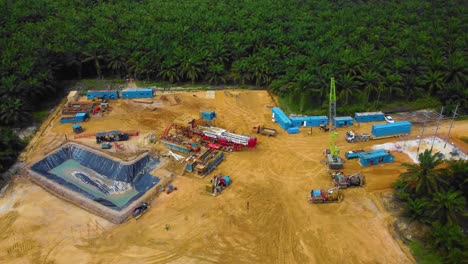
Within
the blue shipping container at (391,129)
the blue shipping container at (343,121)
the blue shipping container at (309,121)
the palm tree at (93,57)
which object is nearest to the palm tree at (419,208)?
the blue shipping container at (391,129)

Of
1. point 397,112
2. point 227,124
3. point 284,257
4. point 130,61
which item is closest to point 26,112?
point 130,61

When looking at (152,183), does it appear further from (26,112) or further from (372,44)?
(372,44)

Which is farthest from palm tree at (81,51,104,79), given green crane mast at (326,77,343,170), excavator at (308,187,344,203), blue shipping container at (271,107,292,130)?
excavator at (308,187,344,203)

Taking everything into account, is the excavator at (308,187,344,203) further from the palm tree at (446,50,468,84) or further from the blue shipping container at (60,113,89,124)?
the blue shipping container at (60,113,89,124)

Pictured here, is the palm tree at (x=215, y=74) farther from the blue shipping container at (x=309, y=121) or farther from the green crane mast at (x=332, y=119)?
the green crane mast at (x=332, y=119)

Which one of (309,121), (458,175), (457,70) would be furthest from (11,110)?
(457,70)

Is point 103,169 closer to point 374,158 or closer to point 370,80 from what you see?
point 374,158

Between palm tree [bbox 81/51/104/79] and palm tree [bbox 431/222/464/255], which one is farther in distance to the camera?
palm tree [bbox 81/51/104/79]
